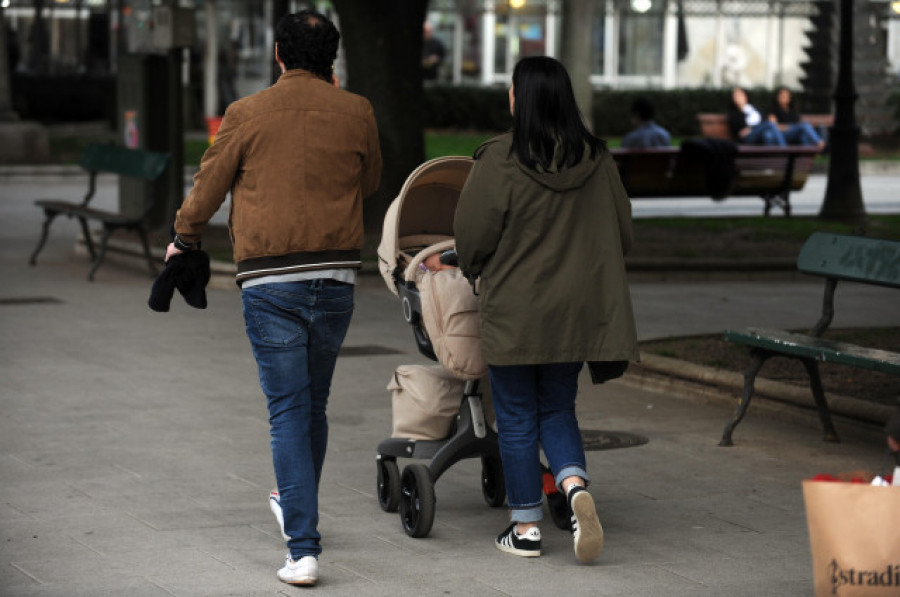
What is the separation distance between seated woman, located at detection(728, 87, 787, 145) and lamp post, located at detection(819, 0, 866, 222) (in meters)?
3.77

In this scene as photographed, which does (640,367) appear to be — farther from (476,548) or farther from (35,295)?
(35,295)

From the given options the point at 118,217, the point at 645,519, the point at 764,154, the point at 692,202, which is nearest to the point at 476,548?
the point at 645,519

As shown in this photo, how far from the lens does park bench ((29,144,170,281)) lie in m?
14.7

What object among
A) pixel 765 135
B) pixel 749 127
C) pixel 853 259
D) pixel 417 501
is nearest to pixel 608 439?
pixel 853 259

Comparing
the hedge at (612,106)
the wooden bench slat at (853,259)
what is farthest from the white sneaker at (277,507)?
the hedge at (612,106)

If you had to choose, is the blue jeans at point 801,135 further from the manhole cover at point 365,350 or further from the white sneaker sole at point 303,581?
the white sneaker sole at point 303,581

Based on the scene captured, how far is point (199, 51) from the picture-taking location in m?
45.0

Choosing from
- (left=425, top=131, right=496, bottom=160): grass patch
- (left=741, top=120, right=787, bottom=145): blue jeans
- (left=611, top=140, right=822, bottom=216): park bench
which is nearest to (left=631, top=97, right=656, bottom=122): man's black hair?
(left=611, top=140, right=822, bottom=216): park bench

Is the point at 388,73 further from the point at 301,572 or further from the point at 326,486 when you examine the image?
the point at 301,572

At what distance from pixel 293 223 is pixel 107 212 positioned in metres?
10.3

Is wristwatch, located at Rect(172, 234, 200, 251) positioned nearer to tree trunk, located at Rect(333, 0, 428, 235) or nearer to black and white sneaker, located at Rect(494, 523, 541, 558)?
black and white sneaker, located at Rect(494, 523, 541, 558)

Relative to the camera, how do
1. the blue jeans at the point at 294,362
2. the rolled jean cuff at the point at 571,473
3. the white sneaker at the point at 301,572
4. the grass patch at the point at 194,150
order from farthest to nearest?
1. the grass patch at the point at 194,150
2. the rolled jean cuff at the point at 571,473
3. the blue jeans at the point at 294,362
4. the white sneaker at the point at 301,572

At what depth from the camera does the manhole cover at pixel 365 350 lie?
10859 millimetres

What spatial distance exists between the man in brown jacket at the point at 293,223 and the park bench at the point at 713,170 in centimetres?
1298
